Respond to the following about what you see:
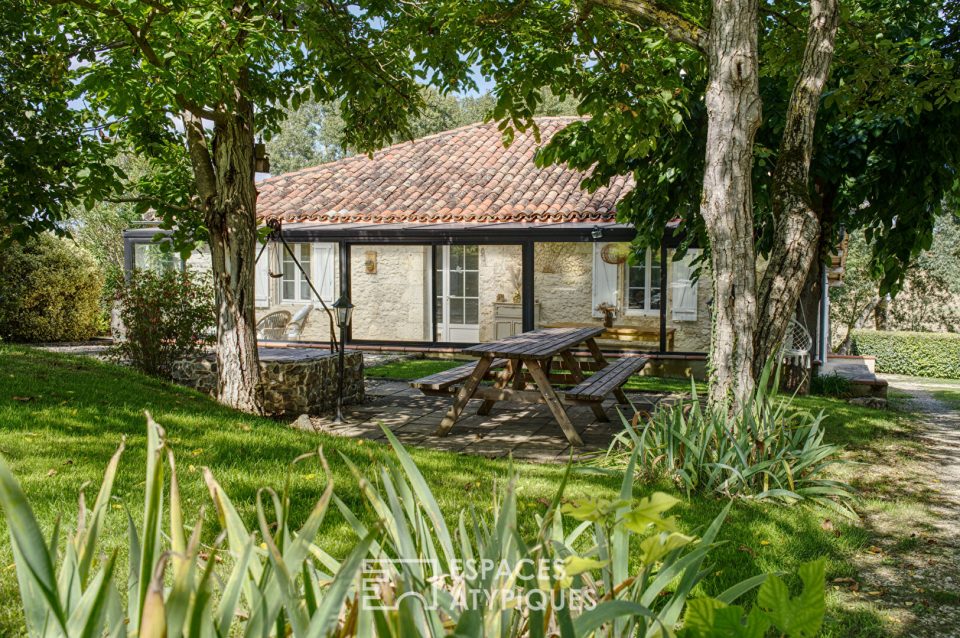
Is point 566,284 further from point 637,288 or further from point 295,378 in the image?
point 295,378

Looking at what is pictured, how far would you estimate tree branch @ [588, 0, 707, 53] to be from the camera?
4.98m

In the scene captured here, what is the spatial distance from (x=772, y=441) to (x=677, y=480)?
67 centimetres

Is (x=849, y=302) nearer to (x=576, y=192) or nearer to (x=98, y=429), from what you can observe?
(x=576, y=192)

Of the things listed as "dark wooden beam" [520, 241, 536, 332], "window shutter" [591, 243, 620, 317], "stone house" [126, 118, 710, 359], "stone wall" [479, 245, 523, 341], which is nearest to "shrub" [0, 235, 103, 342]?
"stone house" [126, 118, 710, 359]

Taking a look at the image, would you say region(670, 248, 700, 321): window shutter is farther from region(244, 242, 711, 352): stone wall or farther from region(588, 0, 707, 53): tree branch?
region(588, 0, 707, 53): tree branch

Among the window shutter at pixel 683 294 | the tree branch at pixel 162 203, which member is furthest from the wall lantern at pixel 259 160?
the window shutter at pixel 683 294

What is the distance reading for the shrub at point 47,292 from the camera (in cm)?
1431

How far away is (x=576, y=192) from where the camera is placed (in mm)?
13367

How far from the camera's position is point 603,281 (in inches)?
597

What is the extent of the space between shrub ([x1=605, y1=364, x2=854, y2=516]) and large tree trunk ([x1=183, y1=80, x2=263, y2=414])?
389 cm

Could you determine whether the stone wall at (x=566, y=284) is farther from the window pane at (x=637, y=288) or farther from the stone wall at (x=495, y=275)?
the stone wall at (x=495, y=275)

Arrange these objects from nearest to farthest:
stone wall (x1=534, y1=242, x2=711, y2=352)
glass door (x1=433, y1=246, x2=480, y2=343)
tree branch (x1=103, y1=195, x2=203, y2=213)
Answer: tree branch (x1=103, y1=195, x2=203, y2=213) < stone wall (x1=534, y1=242, x2=711, y2=352) < glass door (x1=433, y1=246, x2=480, y2=343)

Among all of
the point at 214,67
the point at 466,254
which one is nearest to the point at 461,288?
the point at 466,254

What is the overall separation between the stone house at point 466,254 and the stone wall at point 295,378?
5.07m
